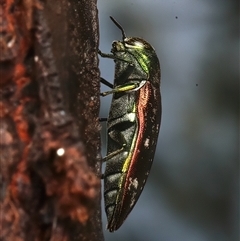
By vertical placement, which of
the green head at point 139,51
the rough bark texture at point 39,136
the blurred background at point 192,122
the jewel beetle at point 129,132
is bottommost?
the blurred background at point 192,122

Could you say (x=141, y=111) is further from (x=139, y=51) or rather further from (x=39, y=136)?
(x=39, y=136)

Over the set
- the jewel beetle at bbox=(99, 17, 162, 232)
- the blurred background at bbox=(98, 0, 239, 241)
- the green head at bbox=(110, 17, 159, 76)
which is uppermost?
the green head at bbox=(110, 17, 159, 76)

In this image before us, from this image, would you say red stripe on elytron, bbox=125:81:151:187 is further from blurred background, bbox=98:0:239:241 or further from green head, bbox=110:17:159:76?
blurred background, bbox=98:0:239:241

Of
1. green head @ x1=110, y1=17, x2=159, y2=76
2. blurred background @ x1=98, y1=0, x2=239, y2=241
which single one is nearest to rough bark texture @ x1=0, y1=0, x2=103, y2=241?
green head @ x1=110, y1=17, x2=159, y2=76

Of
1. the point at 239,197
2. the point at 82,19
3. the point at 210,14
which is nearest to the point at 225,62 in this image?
the point at 210,14

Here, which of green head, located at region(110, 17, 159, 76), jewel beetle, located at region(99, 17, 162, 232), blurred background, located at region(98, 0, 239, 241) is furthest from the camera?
blurred background, located at region(98, 0, 239, 241)

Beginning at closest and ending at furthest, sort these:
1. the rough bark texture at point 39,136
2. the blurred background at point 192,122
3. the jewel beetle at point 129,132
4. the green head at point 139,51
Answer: the rough bark texture at point 39,136 → the jewel beetle at point 129,132 → the green head at point 139,51 → the blurred background at point 192,122

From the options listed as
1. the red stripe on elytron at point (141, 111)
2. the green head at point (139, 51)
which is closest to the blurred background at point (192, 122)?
the green head at point (139, 51)

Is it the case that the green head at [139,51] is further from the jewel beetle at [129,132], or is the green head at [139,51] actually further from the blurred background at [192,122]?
the blurred background at [192,122]
